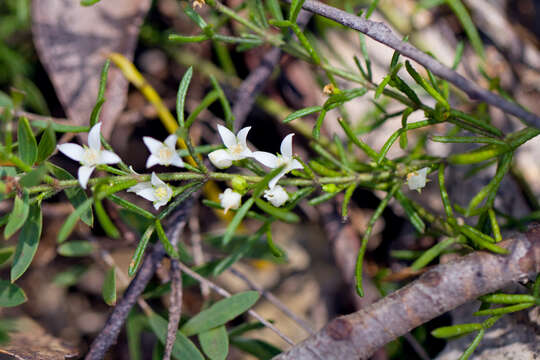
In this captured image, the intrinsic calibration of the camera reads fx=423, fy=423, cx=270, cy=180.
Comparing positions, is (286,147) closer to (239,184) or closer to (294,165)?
(294,165)

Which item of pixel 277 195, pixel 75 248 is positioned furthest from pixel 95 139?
pixel 75 248

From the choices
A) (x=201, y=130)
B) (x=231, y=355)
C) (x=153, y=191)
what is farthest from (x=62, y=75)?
(x=231, y=355)

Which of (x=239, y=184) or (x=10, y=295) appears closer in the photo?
(x=239, y=184)

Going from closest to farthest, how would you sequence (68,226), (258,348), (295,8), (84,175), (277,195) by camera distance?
(68,226), (84,175), (277,195), (295,8), (258,348)

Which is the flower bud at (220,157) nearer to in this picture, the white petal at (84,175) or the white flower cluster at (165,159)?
the white flower cluster at (165,159)

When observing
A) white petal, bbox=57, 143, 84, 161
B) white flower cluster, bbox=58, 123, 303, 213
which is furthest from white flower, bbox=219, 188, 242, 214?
white petal, bbox=57, 143, 84, 161

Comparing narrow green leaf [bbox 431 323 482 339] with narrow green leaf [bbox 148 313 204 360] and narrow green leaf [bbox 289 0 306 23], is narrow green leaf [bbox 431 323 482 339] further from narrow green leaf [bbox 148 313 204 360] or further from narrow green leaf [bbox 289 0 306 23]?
narrow green leaf [bbox 289 0 306 23]

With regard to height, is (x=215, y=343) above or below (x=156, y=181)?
below
